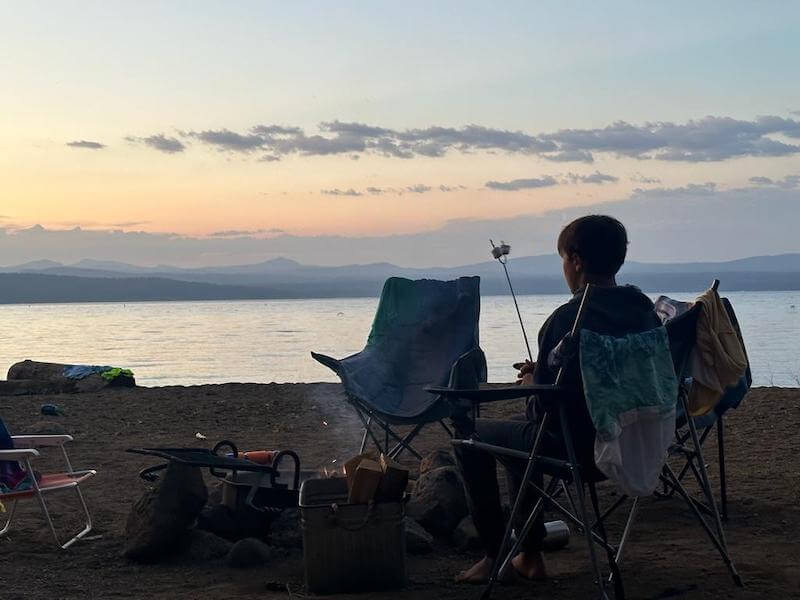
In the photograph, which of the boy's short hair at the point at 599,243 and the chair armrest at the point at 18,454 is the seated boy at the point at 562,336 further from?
the chair armrest at the point at 18,454

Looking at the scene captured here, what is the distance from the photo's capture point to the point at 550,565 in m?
3.70

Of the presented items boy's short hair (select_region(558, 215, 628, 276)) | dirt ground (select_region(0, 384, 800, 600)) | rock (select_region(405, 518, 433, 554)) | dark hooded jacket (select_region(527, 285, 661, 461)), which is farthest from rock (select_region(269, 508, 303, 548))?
boy's short hair (select_region(558, 215, 628, 276))

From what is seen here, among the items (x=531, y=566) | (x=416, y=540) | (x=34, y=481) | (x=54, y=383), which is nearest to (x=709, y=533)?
(x=531, y=566)

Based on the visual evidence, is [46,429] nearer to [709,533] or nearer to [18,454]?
[18,454]

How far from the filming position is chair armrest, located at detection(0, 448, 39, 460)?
3986 mm

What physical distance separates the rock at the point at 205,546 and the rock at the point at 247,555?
106 millimetres

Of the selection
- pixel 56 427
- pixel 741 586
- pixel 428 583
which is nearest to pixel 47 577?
pixel 428 583

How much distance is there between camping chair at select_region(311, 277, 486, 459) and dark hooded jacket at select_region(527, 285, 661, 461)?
2.06m

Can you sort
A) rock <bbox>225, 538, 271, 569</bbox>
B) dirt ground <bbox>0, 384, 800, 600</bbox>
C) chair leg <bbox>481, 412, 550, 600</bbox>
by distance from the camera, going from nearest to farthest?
chair leg <bbox>481, 412, 550, 600</bbox> < dirt ground <bbox>0, 384, 800, 600</bbox> < rock <bbox>225, 538, 271, 569</bbox>

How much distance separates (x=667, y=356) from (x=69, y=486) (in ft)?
8.18

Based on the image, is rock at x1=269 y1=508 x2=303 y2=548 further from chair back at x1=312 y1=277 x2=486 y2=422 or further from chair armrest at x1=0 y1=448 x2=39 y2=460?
chair back at x1=312 y1=277 x2=486 y2=422

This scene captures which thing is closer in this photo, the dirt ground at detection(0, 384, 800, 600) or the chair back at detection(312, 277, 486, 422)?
the dirt ground at detection(0, 384, 800, 600)

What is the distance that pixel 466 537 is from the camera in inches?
155

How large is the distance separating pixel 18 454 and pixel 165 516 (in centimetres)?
64
